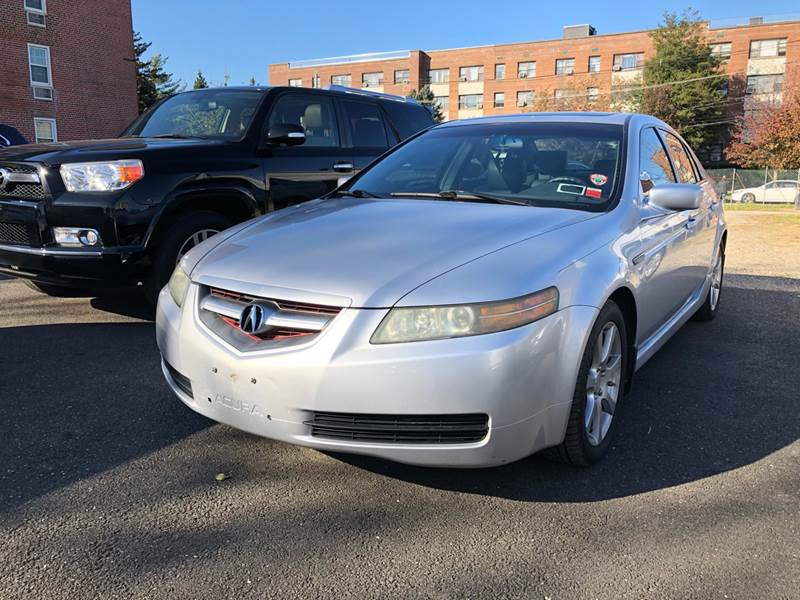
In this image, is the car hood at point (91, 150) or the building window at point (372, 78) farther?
the building window at point (372, 78)

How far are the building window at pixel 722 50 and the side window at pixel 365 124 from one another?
5451 cm

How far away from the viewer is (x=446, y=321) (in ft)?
7.88

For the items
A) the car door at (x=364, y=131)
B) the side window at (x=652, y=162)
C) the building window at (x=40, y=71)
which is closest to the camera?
the side window at (x=652, y=162)

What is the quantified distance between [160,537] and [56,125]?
29.3m

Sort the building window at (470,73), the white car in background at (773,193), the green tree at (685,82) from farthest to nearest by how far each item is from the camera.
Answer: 1. the building window at (470,73)
2. the green tree at (685,82)
3. the white car in background at (773,193)

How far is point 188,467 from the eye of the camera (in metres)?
2.96

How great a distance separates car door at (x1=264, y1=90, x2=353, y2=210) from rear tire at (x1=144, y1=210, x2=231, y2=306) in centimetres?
71

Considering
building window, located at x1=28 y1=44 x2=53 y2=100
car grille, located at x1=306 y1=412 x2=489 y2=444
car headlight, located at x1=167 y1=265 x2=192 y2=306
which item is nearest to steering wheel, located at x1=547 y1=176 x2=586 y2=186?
Answer: car grille, located at x1=306 y1=412 x2=489 y2=444

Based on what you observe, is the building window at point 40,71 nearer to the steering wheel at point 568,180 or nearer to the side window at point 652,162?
the side window at point 652,162

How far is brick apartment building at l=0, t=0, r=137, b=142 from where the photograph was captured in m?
25.5

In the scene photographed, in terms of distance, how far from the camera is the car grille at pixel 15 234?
4.59 meters

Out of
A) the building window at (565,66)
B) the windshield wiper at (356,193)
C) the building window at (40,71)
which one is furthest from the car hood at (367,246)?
the building window at (565,66)

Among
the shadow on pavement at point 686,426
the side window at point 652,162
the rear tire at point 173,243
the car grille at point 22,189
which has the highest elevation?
the side window at point 652,162

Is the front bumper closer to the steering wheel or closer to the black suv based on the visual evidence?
the steering wheel
